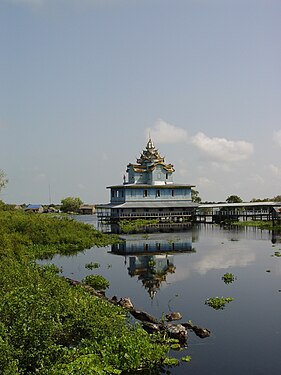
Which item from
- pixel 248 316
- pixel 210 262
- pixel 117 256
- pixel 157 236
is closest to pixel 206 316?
pixel 248 316

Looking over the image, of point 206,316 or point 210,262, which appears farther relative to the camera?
point 210,262

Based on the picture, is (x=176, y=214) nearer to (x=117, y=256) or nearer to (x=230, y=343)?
A: (x=117, y=256)

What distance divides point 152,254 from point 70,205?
93515mm

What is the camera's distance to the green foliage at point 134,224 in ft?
160

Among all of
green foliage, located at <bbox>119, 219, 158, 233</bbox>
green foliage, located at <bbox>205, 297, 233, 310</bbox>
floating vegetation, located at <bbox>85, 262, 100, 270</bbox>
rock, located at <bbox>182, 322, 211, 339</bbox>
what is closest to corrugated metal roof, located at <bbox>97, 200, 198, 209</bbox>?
green foliage, located at <bbox>119, 219, 158, 233</bbox>

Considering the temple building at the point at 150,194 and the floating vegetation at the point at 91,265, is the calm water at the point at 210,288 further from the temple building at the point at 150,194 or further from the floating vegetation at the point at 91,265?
the temple building at the point at 150,194

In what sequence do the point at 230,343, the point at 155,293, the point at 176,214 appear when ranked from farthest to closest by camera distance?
the point at 176,214
the point at 155,293
the point at 230,343

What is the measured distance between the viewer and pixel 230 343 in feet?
39.7

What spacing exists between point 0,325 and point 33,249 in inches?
857

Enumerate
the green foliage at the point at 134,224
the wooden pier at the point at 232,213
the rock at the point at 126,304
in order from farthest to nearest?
1. the wooden pier at the point at 232,213
2. the green foliage at the point at 134,224
3. the rock at the point at 126,304

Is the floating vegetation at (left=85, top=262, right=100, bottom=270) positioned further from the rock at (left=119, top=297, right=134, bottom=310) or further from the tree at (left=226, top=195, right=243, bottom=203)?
the tree at (left=226, top=195, right=243, bottom=203)

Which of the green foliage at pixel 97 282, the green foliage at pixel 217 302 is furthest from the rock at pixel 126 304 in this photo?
the green foliage at pixel 97 282

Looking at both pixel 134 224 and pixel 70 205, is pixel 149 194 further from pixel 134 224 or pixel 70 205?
pixel 70 205

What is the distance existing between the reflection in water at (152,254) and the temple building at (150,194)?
1576cm
